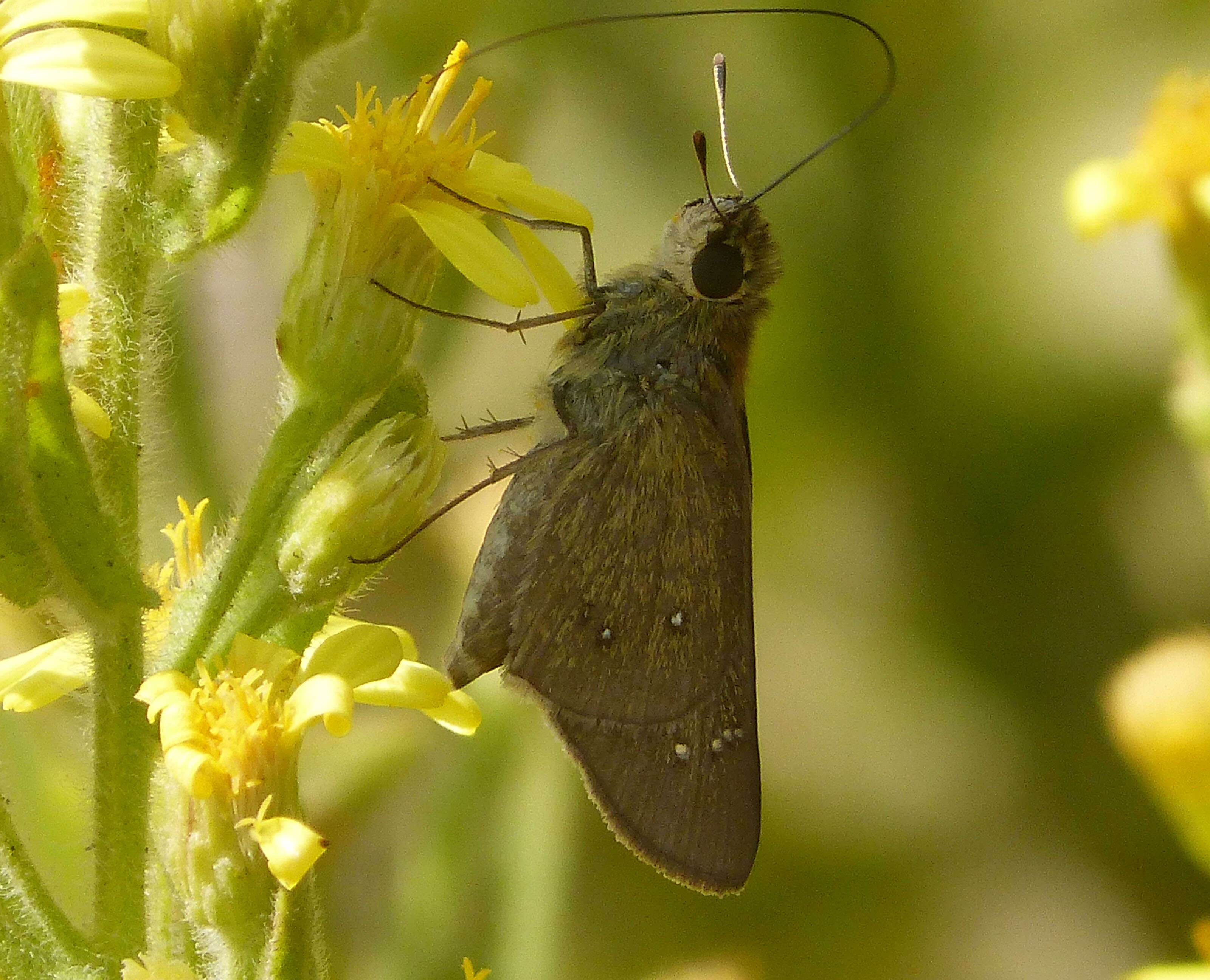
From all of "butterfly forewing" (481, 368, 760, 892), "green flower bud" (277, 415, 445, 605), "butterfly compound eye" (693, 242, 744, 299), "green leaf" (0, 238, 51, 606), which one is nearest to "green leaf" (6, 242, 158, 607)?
"green leaf" (0, 238, 51, 606)

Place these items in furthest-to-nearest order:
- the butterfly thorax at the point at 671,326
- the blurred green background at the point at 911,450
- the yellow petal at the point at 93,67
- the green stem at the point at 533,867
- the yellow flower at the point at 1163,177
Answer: the blurred green background at the point at 911,450 → the yellow flower at the point at 1163,177 → the green stem at the point at 533,867 → the butterfly thorax at the point at 671,326 → the yellow petal at the point at 93,67

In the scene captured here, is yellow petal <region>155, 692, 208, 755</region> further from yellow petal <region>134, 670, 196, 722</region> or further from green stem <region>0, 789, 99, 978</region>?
green stem <region>0, 789, 99, 978</region>

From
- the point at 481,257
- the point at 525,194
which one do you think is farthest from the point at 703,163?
the point at 481,257

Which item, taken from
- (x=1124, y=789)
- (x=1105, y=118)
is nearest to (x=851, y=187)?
(x=1105, y=118)

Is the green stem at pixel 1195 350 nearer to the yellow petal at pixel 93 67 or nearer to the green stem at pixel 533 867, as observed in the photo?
the green stem at pixel 533 867

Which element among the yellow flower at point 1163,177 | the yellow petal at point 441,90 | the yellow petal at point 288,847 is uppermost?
the yellow flower at point 1163,177

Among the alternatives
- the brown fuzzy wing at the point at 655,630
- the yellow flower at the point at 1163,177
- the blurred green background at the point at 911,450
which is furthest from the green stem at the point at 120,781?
the yellow flower at the point at 1163,177

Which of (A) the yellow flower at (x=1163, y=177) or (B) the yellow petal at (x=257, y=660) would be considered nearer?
(B) the yellow petal at (x=257, y=660)
